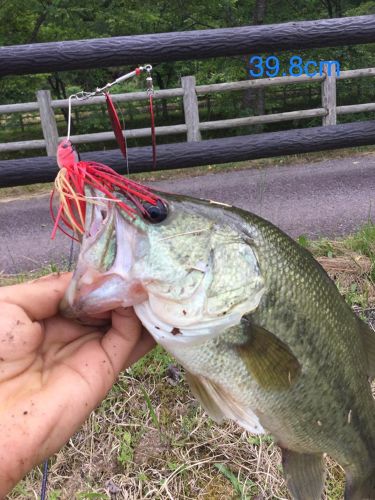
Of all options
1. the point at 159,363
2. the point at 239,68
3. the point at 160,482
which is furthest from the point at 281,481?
the point at 239,68

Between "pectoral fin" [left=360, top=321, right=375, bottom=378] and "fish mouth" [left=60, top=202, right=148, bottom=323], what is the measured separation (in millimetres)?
882

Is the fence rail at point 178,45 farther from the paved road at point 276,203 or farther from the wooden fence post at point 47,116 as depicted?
the wooden fence post at point 47,116

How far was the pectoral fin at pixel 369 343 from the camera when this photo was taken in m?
1.73

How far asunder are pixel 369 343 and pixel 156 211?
3.15ft

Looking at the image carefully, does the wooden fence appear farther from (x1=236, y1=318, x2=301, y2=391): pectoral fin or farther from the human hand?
(x1=236, y1=318, x2=301, y2=391): pectoral fin

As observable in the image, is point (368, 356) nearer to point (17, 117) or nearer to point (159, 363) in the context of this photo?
point (159, 363)

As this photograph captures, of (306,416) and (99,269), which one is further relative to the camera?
(306,416)

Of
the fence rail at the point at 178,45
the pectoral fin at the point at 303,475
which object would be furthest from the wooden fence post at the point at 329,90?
the pectoral fin at the point at 303,475

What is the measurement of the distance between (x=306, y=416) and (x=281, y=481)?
0.85 meters

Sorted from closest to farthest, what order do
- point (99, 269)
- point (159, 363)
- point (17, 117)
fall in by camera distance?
1. point (99, 269)
2. point (159, 363)
3. point (17, 117)

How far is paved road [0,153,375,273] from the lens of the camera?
175 inches

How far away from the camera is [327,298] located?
60.2 inches

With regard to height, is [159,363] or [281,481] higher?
[159,363]

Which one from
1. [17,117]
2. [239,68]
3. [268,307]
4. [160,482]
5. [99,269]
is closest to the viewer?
[99,269]
